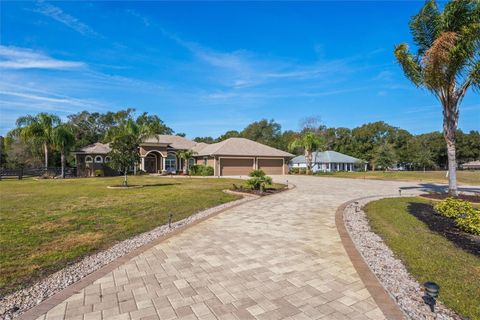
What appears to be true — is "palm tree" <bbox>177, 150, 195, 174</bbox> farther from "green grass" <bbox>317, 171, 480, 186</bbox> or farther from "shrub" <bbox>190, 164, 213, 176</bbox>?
"green grass" <bbox>317, 171, 480, 186</bbox>

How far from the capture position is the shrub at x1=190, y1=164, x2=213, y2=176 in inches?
1268

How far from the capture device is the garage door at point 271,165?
1390 inches

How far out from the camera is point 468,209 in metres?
6.62

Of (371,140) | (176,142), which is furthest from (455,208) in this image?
(371,140)

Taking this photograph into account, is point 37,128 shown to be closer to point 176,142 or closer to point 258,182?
point 176,142

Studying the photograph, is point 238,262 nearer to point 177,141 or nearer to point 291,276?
point 291,276

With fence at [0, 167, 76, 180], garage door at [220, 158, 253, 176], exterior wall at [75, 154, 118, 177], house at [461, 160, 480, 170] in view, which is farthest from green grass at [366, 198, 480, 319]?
house at [461, 160, 480, 170]

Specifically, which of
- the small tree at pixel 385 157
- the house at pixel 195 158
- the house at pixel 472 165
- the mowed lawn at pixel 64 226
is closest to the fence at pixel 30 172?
the house at pixel 195 158

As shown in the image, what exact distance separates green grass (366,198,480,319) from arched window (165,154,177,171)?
98.1 feet

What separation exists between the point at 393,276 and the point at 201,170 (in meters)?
29.4

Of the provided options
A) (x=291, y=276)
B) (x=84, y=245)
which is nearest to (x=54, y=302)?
(x=84, y=245)

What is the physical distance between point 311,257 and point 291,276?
3.19ft

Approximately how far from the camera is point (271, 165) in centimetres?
3591

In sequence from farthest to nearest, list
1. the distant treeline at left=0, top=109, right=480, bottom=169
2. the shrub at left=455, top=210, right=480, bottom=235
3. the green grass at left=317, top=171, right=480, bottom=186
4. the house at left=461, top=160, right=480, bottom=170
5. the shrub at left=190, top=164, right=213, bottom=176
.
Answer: the house at left=461, top=160, right=480, bottom=170 → the distant treeline at left=0, top=109, right=480, bottom=169 → the shrub at left=190, top=164, right=213, bottom=176 → the green grass at left=317, top=171, right=480, bottom=186 → the shrub at left=455, top=210, right=480, bottom=235
